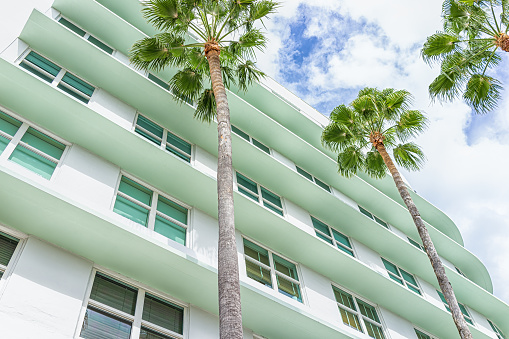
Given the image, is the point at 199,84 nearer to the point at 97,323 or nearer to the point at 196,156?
the point at 196,156

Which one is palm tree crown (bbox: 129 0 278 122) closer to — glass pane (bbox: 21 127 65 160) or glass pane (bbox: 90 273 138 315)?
glass pane (bbox: 21 127 65 160)

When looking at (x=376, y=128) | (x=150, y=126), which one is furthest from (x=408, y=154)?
(x=150, y=126)

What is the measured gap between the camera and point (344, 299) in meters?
16.0

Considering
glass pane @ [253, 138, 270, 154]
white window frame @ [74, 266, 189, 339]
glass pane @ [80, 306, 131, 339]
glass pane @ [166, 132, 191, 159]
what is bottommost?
glass pane @ [80, 306, 131, 339]

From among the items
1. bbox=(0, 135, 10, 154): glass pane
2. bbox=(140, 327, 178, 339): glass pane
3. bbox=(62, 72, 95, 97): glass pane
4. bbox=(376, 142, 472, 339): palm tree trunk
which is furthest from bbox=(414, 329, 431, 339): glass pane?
bbox=(0, 135, 10, 154): glass pane

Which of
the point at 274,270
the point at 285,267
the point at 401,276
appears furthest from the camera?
the point at 401,276

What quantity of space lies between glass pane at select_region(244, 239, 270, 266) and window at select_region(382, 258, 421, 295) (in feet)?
24.9

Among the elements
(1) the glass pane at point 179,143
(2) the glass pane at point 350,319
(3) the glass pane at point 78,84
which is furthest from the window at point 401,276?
(3) the glass pane at point 78,84

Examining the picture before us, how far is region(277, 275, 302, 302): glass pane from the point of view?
14.1m

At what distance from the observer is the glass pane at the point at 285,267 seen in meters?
14.9

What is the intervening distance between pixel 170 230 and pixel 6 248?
443 cm

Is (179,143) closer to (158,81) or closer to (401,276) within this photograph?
(158,81)

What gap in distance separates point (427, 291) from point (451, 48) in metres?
11.4

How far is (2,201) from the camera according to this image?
953cm
